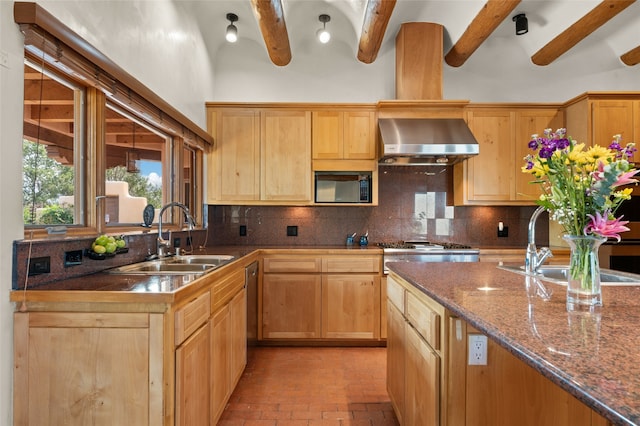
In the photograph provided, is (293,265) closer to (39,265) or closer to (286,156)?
(286,156)

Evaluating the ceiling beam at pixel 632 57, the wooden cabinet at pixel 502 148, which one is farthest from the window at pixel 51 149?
the ceiling beam at pixel 632 57

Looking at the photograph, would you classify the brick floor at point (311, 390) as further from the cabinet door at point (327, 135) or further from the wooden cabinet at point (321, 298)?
the cabinet door at point (327, 135)

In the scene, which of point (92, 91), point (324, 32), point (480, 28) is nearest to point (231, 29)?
point (324, 32)

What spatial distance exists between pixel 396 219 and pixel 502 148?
1301mm

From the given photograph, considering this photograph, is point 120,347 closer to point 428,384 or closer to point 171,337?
point 171,337

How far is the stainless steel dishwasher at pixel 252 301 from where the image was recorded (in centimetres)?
267

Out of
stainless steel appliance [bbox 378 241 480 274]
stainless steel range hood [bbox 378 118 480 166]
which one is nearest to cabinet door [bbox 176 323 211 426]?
stainless steel appliance [bbox 378 241 480 274]

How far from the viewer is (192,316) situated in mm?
1481

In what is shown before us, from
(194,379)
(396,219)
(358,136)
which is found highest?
(358,136)

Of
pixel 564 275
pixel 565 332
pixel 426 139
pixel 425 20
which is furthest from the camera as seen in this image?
pixel 425 20

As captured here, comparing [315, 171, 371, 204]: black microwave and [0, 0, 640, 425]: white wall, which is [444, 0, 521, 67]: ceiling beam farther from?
[315, 171, 371, 204]: black microwave

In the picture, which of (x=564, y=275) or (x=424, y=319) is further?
(x=564, y=275)

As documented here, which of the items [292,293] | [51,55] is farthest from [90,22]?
[292,293]

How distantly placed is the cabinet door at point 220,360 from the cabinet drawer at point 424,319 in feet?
3.39
